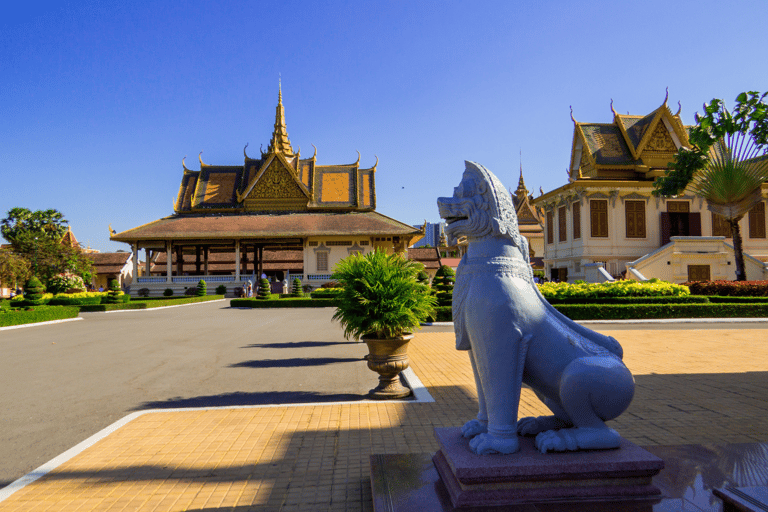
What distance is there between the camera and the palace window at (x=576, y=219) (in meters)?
27.0

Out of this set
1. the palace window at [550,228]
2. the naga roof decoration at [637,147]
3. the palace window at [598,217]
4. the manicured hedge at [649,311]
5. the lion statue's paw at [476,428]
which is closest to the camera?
the lion statue's paw at [476,428]

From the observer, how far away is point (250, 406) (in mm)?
5297

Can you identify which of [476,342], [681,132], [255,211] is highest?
[681,132]

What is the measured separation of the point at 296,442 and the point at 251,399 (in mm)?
1975

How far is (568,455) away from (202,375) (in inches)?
243

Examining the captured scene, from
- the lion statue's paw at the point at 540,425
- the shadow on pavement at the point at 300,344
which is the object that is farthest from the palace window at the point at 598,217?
the lion statue's paw at the point at 540,425

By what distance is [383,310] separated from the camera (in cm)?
572

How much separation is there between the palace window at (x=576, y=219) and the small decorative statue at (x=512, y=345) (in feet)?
86.3

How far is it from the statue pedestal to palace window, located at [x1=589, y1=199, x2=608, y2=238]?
26.1 meters

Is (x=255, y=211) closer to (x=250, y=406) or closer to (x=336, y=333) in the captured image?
(x=336, y=333)

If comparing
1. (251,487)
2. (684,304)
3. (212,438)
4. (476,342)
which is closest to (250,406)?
(212,438)

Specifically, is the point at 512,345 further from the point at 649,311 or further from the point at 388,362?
the point at 649,311

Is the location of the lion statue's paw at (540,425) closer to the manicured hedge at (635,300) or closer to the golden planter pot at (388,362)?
the golden planter pot at (388,362)

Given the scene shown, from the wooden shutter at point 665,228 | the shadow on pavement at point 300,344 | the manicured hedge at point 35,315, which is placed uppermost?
the wooden shutter at point 665,228
